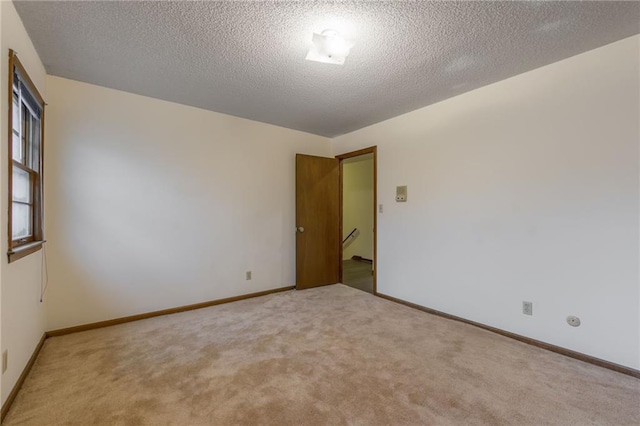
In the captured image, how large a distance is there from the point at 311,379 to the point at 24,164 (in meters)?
2.75

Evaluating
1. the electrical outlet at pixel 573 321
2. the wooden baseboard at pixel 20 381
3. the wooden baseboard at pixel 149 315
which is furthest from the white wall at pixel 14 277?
the electrical outlet at pixel 573 321

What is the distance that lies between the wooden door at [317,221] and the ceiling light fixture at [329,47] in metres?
2.23

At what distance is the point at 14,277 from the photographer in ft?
6.05

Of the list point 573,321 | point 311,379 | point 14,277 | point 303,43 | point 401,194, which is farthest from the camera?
point 401,194

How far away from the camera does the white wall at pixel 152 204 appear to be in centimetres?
272

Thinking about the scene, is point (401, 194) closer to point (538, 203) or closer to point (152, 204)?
point (538, 203)

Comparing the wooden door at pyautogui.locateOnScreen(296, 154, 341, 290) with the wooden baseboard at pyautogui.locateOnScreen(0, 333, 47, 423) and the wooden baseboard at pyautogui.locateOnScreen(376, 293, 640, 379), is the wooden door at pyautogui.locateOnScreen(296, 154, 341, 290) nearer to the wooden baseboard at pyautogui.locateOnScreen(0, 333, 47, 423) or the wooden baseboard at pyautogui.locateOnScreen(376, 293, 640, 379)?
the wooden baseboard at pyautogui.locateOnScreen(376, 293, 640, 379)

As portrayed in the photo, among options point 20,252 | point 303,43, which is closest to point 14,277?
point 20,252

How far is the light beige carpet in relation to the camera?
5.43 ft

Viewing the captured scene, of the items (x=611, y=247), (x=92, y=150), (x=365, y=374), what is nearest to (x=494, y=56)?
(x=611, y=247)

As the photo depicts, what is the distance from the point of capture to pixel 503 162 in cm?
274

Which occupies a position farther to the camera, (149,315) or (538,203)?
(149,315)

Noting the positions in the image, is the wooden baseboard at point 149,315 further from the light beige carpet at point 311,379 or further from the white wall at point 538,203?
the white wall at point 538,203

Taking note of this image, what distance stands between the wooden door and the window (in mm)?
2779
